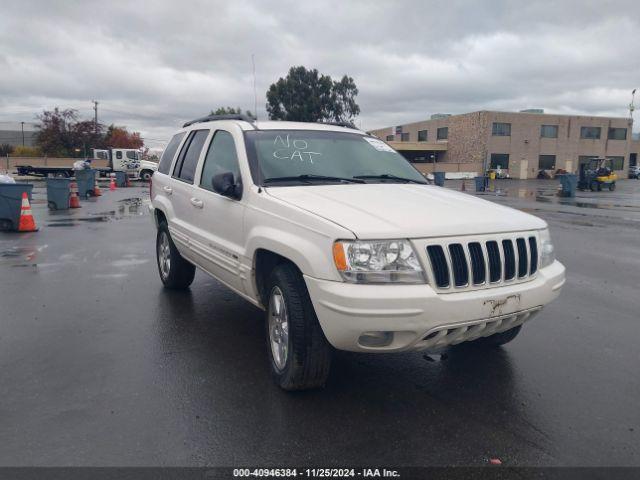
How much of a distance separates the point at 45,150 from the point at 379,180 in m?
63.4

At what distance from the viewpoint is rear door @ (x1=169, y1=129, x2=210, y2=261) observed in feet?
17.0

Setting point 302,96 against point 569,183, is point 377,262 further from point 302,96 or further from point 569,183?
point 302,96

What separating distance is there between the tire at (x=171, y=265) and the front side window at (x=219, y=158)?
4.36ft

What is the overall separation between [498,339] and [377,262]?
6.14 ft

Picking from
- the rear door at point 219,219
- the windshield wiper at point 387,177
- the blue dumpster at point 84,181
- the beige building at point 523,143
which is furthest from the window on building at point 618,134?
the rear door at point 219,219

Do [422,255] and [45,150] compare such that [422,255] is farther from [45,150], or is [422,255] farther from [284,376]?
[45,150]

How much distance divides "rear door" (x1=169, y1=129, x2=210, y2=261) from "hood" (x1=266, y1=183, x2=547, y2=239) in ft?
5.23

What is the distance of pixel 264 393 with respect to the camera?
3.52 meters

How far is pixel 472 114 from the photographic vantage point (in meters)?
58.3

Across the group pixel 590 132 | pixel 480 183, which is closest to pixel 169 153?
pixel 480 183

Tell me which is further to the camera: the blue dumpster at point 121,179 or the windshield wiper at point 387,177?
the blue dumpster at point 121,179

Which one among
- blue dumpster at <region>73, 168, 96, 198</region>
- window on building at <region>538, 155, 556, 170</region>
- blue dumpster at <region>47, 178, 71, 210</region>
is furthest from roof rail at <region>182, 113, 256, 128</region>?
window on building at <region>538, 155, 556, 170</region>

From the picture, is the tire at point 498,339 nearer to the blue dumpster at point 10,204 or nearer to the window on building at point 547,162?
the blue dumpster at point 10,204

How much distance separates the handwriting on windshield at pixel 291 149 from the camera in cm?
436
